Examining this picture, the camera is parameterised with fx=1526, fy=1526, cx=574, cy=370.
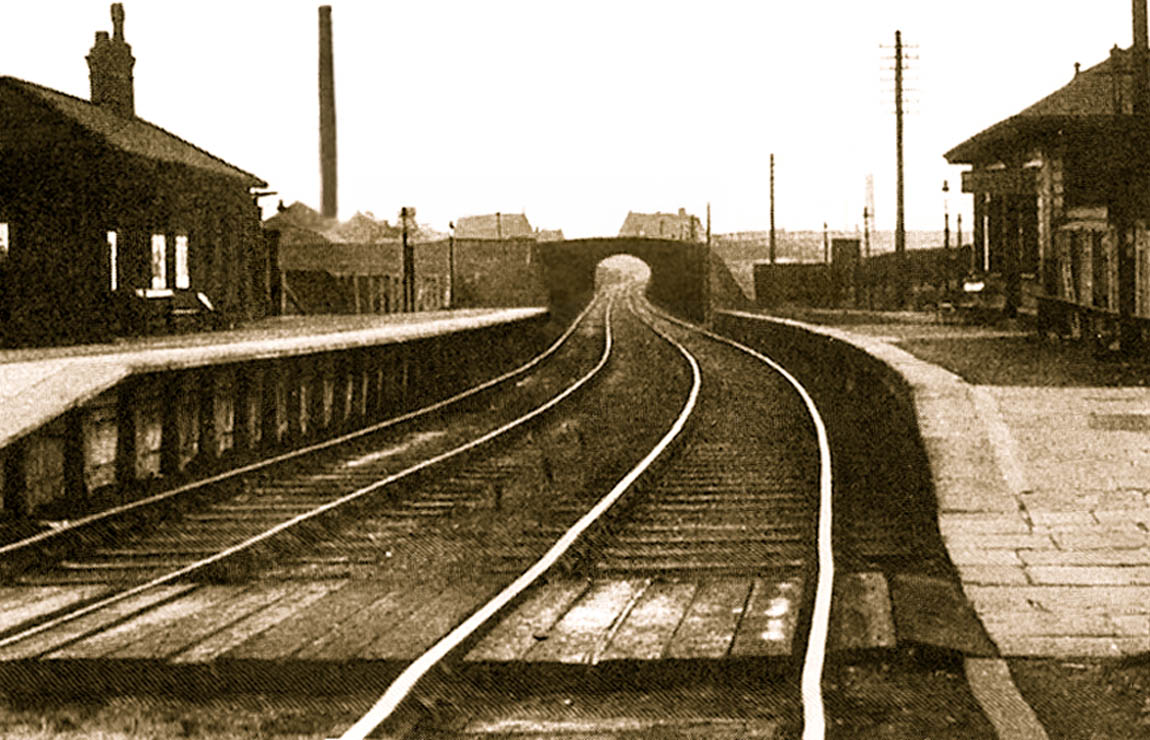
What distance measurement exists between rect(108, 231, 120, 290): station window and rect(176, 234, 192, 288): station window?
10.2 feet

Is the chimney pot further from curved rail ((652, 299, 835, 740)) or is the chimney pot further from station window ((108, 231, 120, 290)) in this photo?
station window ((108, 231, 120, 290))

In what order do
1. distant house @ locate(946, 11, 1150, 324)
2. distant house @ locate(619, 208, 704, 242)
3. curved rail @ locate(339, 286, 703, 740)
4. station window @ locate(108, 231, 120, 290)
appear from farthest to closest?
distant house @ locate(619, 208, 704, 242), station window @ locate(108, 231, 120, 290), distant house @ locate(946, 11, 1150, 324), curved rail @ locate(339, 286, 703, 740)

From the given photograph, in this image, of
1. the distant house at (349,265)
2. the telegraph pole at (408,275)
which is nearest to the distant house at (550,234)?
the distant house at (349,265)

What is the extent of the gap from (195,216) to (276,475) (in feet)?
68.6

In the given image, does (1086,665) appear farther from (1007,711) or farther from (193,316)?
(193,316)

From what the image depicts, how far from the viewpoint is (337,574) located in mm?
7766

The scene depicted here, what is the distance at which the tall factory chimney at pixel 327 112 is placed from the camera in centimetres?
4675

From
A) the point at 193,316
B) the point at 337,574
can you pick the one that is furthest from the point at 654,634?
the point at 193,316

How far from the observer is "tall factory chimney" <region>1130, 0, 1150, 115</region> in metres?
17.8

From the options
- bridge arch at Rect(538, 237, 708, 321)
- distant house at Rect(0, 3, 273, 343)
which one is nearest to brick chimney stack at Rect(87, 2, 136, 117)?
distant house at Rect(0, 3, 273, 343)

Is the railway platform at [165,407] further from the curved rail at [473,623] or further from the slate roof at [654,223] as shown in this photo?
the slate roof at [654,223]

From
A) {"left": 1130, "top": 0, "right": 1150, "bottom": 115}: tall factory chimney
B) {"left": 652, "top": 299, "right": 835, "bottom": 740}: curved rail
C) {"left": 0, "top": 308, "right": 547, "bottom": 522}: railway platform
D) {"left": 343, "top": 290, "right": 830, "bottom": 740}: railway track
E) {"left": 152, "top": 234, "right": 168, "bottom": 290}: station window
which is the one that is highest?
{"left": 1130, "top": 0, "right": 1150, "bottom": 115}: tall factory chimney

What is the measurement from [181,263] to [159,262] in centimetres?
146

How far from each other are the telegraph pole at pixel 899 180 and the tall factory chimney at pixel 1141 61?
72.7ft
